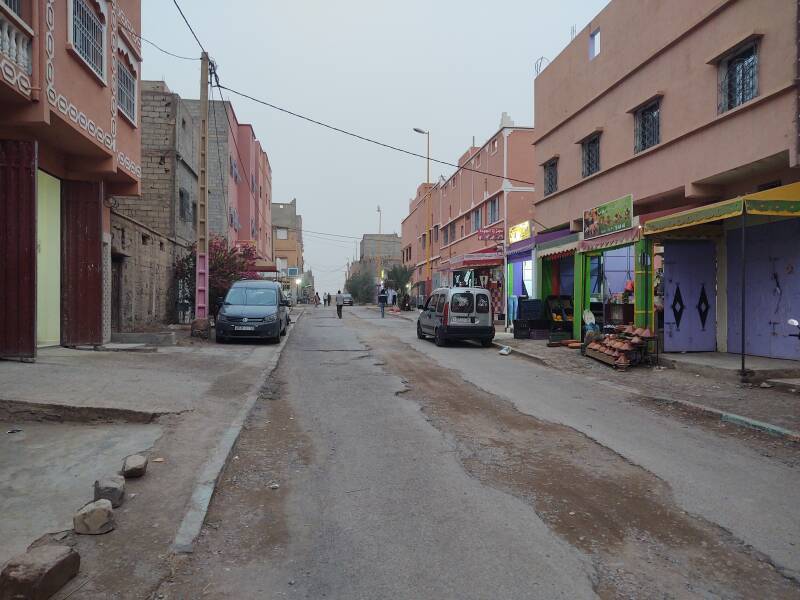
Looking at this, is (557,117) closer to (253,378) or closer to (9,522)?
(253,378)

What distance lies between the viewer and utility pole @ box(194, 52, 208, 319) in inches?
645

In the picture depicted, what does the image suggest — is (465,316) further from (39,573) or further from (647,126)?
(39,573)

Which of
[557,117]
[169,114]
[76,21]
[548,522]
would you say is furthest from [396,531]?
[169,114]

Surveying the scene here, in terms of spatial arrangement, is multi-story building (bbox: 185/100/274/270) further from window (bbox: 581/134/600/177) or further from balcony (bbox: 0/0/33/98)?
balcony (bbox: 0/0/33/98)

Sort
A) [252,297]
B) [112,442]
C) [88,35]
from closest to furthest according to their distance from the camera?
1. [112,442]
2. [88,35]
3. [252,297]

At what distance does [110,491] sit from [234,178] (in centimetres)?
3706

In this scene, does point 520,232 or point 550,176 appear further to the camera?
point 520,232

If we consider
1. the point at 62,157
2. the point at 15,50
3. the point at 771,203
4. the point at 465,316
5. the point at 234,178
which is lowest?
the point at 465,316

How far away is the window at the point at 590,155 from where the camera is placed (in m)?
17.8

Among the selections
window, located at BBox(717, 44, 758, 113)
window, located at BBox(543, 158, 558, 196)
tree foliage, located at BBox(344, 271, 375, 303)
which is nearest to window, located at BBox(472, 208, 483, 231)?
window, located at BBox(543, 158, 558, 196)

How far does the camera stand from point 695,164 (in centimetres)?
1274

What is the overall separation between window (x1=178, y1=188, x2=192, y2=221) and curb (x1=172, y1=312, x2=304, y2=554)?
1623 cm

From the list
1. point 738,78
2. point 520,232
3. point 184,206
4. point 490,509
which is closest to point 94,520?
point 490,509

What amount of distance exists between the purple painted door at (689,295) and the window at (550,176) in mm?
8197
